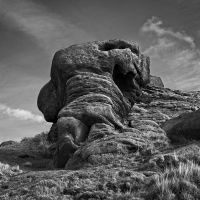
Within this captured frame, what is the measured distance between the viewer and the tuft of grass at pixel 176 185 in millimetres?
12602

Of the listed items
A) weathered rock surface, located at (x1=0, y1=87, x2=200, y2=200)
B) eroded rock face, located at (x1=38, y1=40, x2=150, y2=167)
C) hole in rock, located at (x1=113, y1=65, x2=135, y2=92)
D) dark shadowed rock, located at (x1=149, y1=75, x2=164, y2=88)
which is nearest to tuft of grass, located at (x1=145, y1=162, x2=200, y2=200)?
weathered rock surface, located at (x1=0, y1=87, x2=200, y2=200)

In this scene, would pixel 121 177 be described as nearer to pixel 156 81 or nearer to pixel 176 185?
pixel 176 185

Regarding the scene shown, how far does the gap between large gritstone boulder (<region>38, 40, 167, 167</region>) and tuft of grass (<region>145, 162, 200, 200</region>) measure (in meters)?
7.86

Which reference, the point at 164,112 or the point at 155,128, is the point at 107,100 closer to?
the point at 155,128

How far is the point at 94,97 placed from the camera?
110 ft

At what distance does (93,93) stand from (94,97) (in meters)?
1.17

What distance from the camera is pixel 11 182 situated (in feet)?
56.8

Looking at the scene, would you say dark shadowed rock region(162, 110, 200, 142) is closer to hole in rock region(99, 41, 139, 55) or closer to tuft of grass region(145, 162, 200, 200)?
tuft of grass region(145, 162, 200, 200)

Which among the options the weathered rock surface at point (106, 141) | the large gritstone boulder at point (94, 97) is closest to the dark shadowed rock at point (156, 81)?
the weathered rock surface at point (106, 141)

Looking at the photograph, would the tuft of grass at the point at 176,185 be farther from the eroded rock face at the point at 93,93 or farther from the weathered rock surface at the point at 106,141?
the eroded rock face at the point at 93,93

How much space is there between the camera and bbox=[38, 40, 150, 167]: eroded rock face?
92.2 ft

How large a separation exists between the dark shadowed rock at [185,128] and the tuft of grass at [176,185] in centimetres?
996

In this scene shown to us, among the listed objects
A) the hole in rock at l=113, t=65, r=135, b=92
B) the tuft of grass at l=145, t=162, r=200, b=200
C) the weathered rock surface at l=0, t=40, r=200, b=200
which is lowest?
the tuft of grass at l=145, t=162, r=200, b=200

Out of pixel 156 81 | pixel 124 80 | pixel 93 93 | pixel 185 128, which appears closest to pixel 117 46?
pixel 124 80
